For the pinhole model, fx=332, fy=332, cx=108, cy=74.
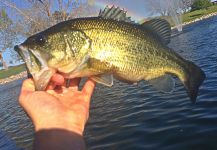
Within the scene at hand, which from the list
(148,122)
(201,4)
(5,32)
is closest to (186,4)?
(201,4)

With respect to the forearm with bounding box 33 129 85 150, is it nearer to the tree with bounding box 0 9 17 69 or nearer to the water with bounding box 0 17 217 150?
the water with bounding box 0 17 217 150

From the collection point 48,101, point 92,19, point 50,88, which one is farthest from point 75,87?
point 92,19

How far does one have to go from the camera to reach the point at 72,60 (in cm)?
410

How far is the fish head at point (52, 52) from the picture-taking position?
3.98 m

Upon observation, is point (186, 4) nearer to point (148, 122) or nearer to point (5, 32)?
point (5, 32)

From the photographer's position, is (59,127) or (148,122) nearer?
(59,127)

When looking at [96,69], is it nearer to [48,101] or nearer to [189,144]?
[48,101]

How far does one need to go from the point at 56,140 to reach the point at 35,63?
0.94 meters

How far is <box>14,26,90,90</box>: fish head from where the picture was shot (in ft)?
13.1

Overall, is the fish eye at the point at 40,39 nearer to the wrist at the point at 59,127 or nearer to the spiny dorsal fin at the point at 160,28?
the wrist at the point at 59,127

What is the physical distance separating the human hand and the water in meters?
4.67

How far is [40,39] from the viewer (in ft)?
13.3

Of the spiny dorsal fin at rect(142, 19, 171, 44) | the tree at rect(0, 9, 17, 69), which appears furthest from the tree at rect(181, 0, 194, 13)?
the spiny dorsal fin at rect(142, 19, 171, 44)

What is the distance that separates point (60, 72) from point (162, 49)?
140 centimetres
